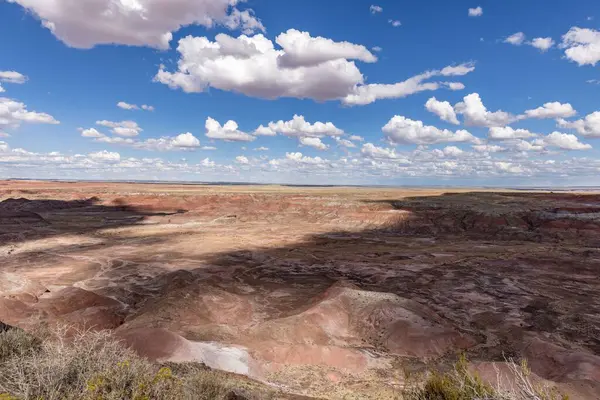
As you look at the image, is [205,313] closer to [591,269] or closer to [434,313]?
[434,313]

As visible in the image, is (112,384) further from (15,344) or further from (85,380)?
(15,344)

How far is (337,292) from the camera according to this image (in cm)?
2409

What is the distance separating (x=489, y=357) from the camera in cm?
1870

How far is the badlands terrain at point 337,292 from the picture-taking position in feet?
56.6

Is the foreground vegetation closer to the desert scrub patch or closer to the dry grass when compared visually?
the dry grass

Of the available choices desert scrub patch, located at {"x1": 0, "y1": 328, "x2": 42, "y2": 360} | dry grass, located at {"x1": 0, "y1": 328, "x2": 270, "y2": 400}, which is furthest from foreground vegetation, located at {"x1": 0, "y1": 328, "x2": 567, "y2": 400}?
desert scrub patch, located at {"x1": 0, "y1": 328, "x2": 42, "y2": 360}

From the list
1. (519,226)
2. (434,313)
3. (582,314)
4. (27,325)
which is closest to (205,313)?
(27,325)

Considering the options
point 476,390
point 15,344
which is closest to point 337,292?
point 476,390

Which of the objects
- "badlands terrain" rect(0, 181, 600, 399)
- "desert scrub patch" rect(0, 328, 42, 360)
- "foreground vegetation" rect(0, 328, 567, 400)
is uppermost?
"foreground vegetation" rect(0, 328, 567, 400)

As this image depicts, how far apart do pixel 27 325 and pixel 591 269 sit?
46.4 meters

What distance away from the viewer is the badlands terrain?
17.3 meters

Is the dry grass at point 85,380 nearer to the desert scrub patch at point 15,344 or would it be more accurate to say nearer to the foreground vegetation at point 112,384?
the foreground vegetation at point 112,384

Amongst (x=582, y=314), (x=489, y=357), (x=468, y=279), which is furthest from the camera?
(x=468, y=279)

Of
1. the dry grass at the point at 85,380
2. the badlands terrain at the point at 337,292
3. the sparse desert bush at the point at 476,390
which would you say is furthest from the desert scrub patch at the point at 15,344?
the sparse desert bush at the point at 476,390
